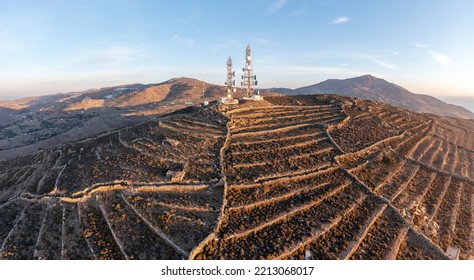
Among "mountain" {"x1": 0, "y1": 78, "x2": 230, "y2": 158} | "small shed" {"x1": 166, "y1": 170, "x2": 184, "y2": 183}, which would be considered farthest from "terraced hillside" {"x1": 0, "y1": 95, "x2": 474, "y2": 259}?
"mountain" {"x1": 0, "y1": 78, "x2": 230, "y2": 158}

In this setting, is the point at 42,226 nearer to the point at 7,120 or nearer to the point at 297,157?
the point at 297,157

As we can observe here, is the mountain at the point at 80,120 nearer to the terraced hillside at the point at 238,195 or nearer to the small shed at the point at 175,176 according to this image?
the terraced hillside at the point at 238,195

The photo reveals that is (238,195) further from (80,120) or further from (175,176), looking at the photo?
(80,120)

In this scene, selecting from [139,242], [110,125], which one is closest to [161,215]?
[139,242]

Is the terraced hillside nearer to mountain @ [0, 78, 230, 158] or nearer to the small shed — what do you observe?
the small shed

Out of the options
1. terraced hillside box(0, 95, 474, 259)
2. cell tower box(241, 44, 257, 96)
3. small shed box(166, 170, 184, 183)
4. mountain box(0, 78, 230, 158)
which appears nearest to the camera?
terraced hillside box(0, 95, 474, 259)

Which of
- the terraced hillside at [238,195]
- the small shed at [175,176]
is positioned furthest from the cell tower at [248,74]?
the small shed at [175,176]

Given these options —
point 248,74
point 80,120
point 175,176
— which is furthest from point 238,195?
point 80,120
